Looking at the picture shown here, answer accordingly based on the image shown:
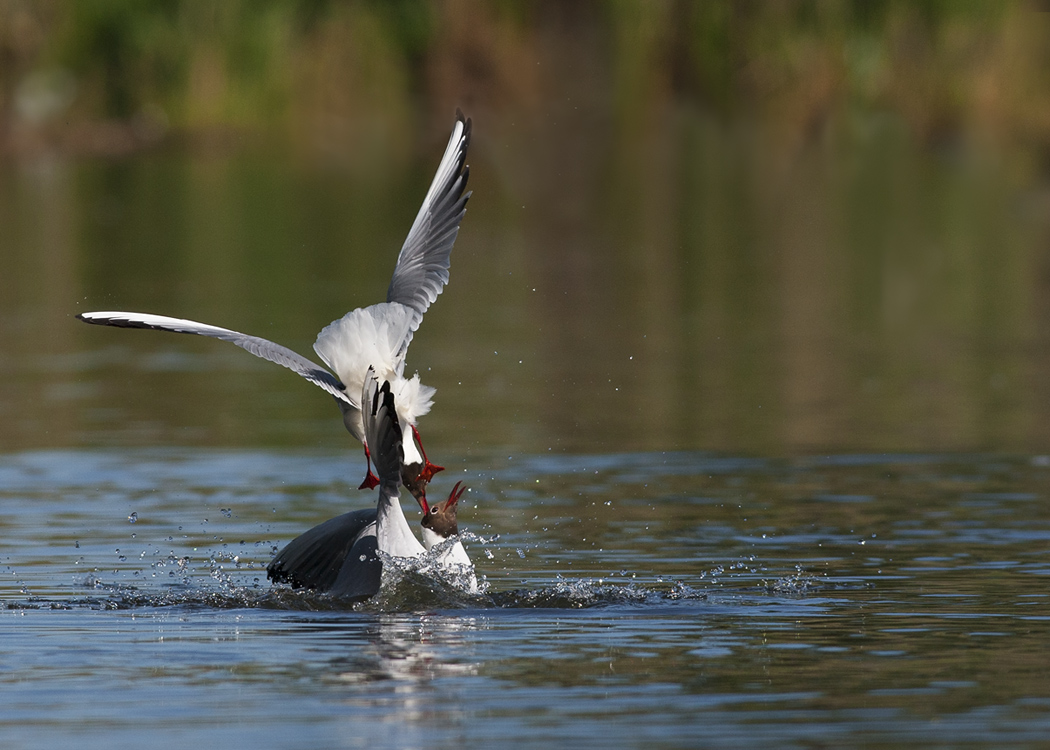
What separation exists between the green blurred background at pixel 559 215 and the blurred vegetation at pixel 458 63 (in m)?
0.06

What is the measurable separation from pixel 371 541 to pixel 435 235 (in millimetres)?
1972

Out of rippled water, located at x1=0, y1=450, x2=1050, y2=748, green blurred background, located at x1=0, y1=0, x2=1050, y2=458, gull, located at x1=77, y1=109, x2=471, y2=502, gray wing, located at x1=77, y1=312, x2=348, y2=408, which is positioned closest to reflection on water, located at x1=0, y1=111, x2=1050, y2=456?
green blurred background, located at x1=0, y1=0, x2=1050, y2=458

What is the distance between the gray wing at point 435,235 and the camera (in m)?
9.31

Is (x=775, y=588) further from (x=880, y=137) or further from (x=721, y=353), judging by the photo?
(x=880, y=137)

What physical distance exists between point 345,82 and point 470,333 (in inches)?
808

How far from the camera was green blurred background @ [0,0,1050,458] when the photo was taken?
13281mm

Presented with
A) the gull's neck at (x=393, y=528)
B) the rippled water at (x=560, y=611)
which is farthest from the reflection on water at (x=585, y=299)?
the gull's neck at (x=393, y=528)

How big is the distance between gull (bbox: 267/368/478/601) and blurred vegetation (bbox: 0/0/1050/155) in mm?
24328

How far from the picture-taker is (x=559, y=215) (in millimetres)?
28031

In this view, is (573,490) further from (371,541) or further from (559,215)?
(559,215)

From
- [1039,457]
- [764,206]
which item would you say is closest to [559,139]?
→ [764,206]

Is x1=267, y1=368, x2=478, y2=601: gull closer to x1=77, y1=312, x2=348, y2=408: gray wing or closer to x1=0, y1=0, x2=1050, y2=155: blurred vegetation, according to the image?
x1=77, y1=312, x2=348, y2=408: gray wing

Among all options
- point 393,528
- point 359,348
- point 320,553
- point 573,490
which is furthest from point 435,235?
point 393,528

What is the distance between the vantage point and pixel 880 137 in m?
35.9
